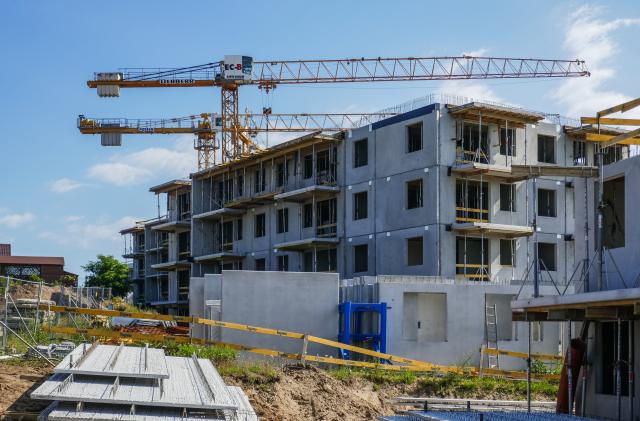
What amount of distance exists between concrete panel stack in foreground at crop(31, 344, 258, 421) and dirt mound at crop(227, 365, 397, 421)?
4.01 m

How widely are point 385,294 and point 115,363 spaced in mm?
18218

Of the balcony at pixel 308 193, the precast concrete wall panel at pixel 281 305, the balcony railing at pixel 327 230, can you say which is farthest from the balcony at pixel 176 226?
the precast concrete wall panel at pixel 281 305

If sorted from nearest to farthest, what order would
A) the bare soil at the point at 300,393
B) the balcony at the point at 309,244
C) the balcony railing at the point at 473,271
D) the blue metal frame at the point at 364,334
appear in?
the bare soil at the point at 300,393 < the blue metal frame at the point at 364,334 < the balcony railing at the point at 473,271 < the balcony at the point at 309,244

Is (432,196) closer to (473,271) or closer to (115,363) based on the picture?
(473,271)

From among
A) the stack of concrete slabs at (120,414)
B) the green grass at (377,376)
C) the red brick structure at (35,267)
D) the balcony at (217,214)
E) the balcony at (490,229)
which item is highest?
the balcony at (217,214)

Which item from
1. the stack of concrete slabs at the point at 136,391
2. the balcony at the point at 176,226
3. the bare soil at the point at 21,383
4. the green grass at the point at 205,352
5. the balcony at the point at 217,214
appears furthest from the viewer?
the balcony at the point at 176,226

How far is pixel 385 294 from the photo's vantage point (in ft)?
119

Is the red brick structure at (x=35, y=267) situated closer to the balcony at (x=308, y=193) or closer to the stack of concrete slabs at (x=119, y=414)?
the balcony at (x=308, y=193)

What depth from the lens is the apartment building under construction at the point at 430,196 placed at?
142ft

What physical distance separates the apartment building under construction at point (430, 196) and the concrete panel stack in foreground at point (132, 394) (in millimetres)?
22522

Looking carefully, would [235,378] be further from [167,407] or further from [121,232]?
[121,232]

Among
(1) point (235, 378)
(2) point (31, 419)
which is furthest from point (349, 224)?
(2) point (31, 419)

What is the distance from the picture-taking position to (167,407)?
1675cm

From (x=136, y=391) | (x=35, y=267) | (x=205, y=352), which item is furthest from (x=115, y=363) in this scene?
(x=35, y=267)
